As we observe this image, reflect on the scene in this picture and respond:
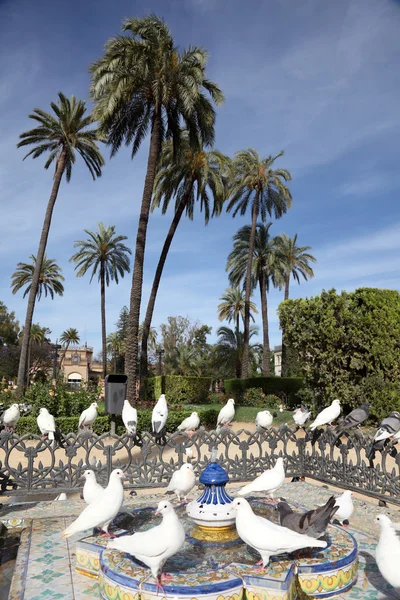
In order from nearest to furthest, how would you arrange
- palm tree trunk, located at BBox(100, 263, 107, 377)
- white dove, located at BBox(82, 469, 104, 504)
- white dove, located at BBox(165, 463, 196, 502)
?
1. white dove, located at BBox(82, 469, 104, 504)
2. white dove, located at BBox(165, 463, 196, 502)
3. palm tree trunk, located at BBox(100, 263, 107, 377)

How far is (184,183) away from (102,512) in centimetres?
2131

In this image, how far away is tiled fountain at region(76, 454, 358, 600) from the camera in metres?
3.07

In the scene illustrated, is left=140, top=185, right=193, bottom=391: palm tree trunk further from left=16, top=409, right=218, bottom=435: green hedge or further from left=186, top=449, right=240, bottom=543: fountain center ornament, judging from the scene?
left=186, top=449, right=240, bottom=543: fountain center ornament

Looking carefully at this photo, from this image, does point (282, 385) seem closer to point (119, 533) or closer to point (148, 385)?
point (148, 385)

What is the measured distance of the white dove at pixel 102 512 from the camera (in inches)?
148

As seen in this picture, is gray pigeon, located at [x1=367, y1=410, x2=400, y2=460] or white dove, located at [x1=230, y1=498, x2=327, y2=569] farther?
gray pigeon, located at [x1=367, y1=410, x2=400, y2=460]

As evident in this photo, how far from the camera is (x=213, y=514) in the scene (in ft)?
13.4

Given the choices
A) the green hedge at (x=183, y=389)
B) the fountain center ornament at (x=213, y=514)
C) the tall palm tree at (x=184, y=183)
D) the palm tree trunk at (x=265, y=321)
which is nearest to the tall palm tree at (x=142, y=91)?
the tall palm tree at (x=184, y=183)

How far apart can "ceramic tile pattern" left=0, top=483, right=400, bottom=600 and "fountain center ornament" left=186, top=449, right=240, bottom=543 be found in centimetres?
99

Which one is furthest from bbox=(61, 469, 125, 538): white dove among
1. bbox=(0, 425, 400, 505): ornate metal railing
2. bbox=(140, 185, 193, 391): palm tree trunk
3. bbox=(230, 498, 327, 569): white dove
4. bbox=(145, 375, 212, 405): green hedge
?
bbox=(145, 375, 212, 405): green hedge

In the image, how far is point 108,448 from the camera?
20.9 feet

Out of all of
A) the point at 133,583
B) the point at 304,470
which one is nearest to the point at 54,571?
the point at 133,583

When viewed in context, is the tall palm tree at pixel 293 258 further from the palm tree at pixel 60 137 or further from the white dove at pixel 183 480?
the white dove at pixel 183 480

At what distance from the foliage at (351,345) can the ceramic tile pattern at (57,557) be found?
8.46 meters
